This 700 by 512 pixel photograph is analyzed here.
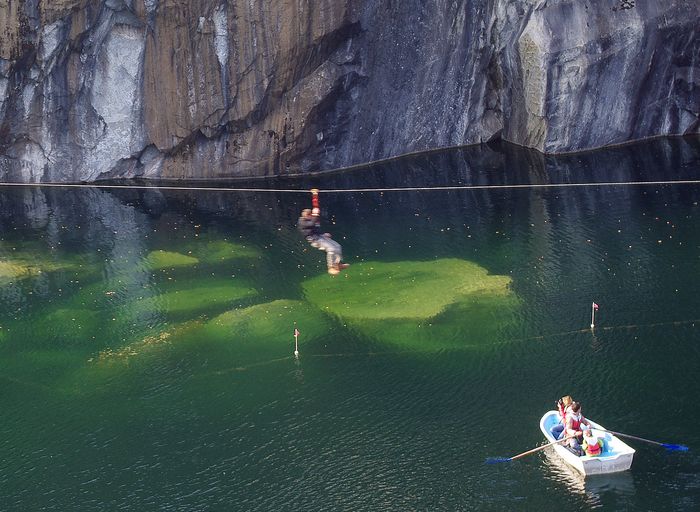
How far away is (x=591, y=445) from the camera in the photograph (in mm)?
24438

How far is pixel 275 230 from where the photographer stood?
44.8m

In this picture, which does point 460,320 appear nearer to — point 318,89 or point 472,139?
point 318,89

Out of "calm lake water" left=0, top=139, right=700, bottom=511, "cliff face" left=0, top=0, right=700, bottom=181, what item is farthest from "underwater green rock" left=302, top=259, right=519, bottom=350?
"cliff face" left=0, top=0, right=700, bottom=181

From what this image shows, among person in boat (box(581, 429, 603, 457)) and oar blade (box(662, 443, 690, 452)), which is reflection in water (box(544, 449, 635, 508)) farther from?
oar blade (box(662, 443, 690, 452))

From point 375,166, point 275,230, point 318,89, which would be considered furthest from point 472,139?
point 275,230

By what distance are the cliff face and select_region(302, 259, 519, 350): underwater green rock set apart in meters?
16.3

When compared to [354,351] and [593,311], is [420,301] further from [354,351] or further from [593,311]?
[593,311]

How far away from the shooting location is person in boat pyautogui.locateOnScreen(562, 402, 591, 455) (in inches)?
977

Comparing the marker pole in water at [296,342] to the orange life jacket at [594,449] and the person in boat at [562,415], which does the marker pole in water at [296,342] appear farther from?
the orange life jacket at [594,449]

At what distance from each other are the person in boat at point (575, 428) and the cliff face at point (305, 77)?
98.1 feet

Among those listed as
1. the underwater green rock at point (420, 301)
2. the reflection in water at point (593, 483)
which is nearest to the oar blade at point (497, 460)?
the reflection in water at point (593, 483)

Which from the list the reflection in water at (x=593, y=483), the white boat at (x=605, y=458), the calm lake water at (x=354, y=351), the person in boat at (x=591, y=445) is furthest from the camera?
the calm lake water at (x=354, y=351)

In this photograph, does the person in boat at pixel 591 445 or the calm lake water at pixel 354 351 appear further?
the calm lake water at pixel 354 351

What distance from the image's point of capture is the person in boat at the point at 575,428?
81.5ft
